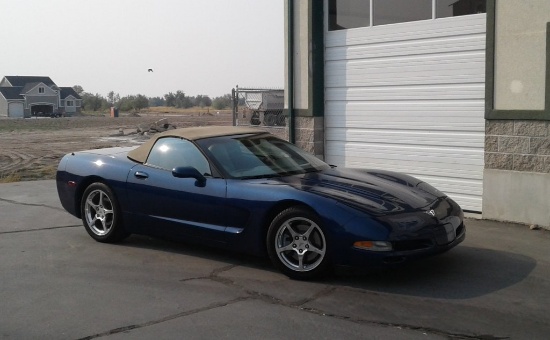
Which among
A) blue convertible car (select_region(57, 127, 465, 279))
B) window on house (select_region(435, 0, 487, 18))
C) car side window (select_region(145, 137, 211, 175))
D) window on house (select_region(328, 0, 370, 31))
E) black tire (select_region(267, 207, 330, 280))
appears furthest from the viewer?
window on house (select_region(328, 0, 370, 31))

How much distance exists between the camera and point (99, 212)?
770 cm

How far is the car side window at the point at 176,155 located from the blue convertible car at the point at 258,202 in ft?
0.04

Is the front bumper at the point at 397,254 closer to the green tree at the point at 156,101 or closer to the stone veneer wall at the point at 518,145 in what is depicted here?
the stone veneer wall at the point at 518,145

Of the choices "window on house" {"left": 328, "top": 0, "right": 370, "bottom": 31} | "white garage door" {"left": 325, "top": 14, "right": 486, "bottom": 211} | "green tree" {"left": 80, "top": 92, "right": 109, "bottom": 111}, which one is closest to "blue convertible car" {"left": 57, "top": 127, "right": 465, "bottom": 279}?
"white garage door" {"left": 325, "top": 14, "right": 486, "bottom": 211}

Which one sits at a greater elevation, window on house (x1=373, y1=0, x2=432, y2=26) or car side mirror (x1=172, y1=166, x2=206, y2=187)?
window on house (x1=373, y1=0, x2=432, y2=26)

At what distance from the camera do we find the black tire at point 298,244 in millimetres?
5828

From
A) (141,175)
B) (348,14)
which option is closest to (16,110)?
(348,14)

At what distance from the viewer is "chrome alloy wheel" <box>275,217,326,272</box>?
586 centimetres

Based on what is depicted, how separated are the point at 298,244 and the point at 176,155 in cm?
190

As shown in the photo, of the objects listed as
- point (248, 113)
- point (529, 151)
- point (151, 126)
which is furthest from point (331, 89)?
point (151, 126)

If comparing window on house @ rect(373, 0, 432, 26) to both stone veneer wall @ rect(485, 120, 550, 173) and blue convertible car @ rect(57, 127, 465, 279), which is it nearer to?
stone veneer wall @ rect(485, 120, 550, 173)

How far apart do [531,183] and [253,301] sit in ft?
14.2

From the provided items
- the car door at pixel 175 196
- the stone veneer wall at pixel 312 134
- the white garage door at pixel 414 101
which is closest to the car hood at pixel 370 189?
the car door at pixel 175 196

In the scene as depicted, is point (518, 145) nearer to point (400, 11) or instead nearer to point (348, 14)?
point (400, 11)
